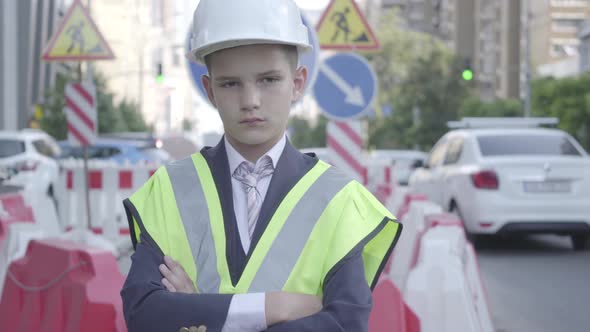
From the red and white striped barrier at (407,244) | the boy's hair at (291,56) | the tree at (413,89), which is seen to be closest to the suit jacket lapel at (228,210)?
the boy's hair at (291,56)

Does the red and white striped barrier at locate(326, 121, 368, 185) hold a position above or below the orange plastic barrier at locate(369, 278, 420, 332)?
above

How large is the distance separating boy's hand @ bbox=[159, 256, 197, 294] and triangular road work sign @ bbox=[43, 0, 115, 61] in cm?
1086

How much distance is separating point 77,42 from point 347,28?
3588mm

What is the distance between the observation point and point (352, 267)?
268cm

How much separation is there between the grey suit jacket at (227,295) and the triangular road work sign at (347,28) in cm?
913

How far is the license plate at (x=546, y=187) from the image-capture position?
42.9 ft

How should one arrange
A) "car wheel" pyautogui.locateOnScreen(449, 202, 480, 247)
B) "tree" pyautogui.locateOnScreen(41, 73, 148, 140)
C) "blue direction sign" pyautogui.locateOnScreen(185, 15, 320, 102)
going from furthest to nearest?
1. "tree" pyautogui.locateOnScreen(41, 73, 148, 140)
2. "car wheel" pyautogui.locateOnScreen(449, 202, 480, 247)
3. "blue direction sign" pyautogui.locateOnScreen(185, 15, 320, 102)

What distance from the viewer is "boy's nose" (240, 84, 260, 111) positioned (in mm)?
2734

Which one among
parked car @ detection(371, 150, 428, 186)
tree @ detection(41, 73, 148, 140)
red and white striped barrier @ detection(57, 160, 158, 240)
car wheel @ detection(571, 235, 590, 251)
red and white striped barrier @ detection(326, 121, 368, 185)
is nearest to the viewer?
red and white striped barrier @ detection(326, 121, 368, 185)

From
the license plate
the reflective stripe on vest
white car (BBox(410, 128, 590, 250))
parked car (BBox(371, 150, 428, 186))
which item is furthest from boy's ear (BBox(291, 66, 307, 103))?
parked car (BBox(371, 150, 428, 186))

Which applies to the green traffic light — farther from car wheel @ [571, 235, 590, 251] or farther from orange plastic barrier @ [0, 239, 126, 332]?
orange plastic barrier @ [0, 239, 126, 332]

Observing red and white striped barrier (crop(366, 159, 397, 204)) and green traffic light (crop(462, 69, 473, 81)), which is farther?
green traffic light (crop(462, 69, 473, 81))

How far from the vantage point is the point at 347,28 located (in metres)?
11.9

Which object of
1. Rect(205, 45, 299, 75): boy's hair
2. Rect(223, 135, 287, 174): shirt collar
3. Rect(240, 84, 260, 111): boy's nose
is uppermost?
Rect(205, 45, 299, 75): boy's hair
